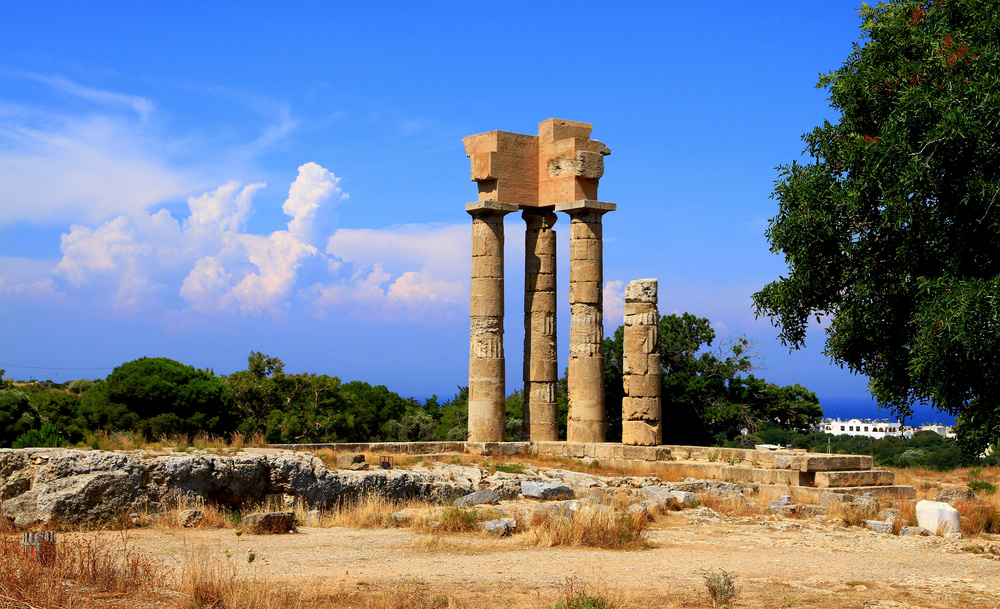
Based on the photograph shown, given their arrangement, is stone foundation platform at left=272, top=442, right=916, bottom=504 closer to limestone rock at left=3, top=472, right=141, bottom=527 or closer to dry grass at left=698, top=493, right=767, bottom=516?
dry grass at left=698, top=493, right=767, bottom=516

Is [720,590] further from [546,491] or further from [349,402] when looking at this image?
[349,402]

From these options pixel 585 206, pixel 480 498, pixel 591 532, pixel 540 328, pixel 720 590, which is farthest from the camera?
pixel 540 328

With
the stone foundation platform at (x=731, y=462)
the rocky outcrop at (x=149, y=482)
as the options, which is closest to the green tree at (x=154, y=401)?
the stone foundation platform at (x=731, y=462)

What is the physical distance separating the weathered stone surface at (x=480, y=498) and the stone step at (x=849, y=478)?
673 centimetres

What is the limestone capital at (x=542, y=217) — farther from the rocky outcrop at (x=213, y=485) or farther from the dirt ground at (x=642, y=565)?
the dirt ground at (x=642, y=565)

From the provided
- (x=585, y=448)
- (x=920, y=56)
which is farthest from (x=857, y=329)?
(x=585, y=448)

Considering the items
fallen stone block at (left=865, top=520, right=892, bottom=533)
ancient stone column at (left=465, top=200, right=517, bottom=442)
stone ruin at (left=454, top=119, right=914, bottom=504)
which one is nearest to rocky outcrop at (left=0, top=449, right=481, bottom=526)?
fallen stone block at (left=865, top=520, right=892, bottom=533)

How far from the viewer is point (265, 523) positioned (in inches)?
500

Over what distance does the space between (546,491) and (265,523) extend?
5326mm

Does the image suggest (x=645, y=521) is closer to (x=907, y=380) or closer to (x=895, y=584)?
(x=895, y=584)

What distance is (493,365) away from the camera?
24641 millimetres

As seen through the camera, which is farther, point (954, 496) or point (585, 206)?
point (585, 206)

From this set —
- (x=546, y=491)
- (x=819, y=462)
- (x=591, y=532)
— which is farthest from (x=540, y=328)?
(x=591, y=532)

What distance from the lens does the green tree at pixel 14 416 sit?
25.5 metres
